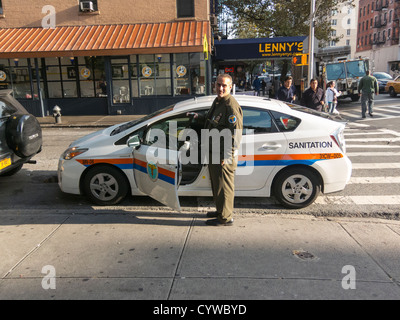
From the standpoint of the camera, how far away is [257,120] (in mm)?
5184

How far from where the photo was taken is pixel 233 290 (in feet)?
10.7

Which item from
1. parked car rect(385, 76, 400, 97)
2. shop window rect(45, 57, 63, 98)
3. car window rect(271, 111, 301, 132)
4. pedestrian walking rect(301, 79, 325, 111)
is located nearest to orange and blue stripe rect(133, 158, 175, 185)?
car window rect(271, 111, 301, 132)

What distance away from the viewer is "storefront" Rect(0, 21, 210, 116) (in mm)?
15703

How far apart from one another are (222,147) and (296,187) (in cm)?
146

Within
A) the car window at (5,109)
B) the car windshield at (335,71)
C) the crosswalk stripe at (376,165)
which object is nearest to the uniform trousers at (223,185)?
the car window at (5,109)

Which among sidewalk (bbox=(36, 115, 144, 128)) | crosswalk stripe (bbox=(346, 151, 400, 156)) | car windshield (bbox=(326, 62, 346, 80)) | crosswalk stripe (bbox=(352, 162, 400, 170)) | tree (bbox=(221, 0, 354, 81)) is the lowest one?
crosswalk stripe (bbox=(352, 162, 400, 170))

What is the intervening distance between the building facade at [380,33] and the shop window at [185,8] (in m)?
46.8

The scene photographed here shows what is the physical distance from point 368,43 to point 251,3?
175ft

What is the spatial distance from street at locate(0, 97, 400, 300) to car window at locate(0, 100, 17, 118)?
1384mm

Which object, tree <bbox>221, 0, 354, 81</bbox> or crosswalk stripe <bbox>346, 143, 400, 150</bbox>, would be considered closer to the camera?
crosswalk stripe <bbox>346, 143, 400, 150</bbox>

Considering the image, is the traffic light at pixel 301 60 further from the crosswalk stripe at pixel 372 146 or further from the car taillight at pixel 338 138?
the car taillight at pixel 338 138

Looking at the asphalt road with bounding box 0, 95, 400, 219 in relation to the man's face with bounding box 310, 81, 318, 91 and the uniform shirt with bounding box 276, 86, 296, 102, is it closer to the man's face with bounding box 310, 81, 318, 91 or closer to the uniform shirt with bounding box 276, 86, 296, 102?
the man's face with bounding box 310, 81, 318, 91
